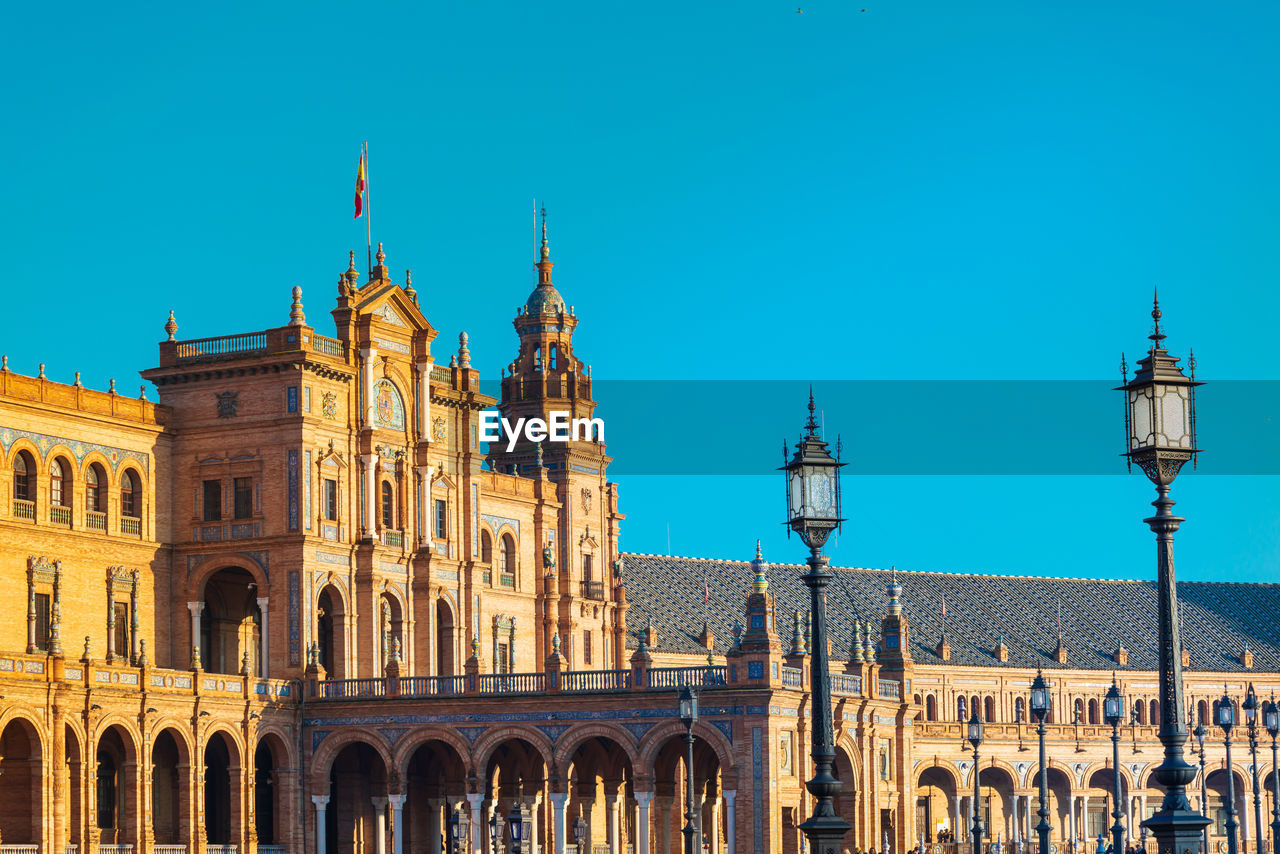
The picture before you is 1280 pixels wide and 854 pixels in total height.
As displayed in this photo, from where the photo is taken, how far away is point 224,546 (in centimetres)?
8006

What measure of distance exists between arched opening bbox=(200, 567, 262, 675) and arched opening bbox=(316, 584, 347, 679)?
7.59 ft

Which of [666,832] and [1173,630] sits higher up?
[1173,630]

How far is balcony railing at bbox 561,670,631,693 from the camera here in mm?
75125

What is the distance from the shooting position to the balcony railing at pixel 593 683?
75125 mm

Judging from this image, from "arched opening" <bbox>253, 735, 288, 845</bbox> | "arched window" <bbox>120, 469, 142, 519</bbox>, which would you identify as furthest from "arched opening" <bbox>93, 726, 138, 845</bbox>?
"arched window" <bbox>120, 469, 142, 519</bbox>

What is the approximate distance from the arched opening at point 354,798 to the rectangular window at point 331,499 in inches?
322

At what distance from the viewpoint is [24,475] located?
74500mm

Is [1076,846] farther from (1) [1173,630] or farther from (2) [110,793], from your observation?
(1) [1173,630]

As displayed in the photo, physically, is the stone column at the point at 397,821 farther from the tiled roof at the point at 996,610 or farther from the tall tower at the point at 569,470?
the tiled roof at the point at 996,610

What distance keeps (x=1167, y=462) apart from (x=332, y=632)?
195 ft

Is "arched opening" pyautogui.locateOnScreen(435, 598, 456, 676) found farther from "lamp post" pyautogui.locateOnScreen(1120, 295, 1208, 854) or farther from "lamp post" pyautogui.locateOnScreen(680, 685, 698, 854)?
"lamp post" pyautogui.locateOnScreen(1120, 295, 1208, 854)

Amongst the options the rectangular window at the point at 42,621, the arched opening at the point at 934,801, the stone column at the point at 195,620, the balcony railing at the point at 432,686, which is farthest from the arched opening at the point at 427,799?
the arched opening at the point at 934,801

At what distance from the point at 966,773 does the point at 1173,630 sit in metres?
103

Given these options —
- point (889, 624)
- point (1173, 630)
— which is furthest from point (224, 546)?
point (1173, 630)
